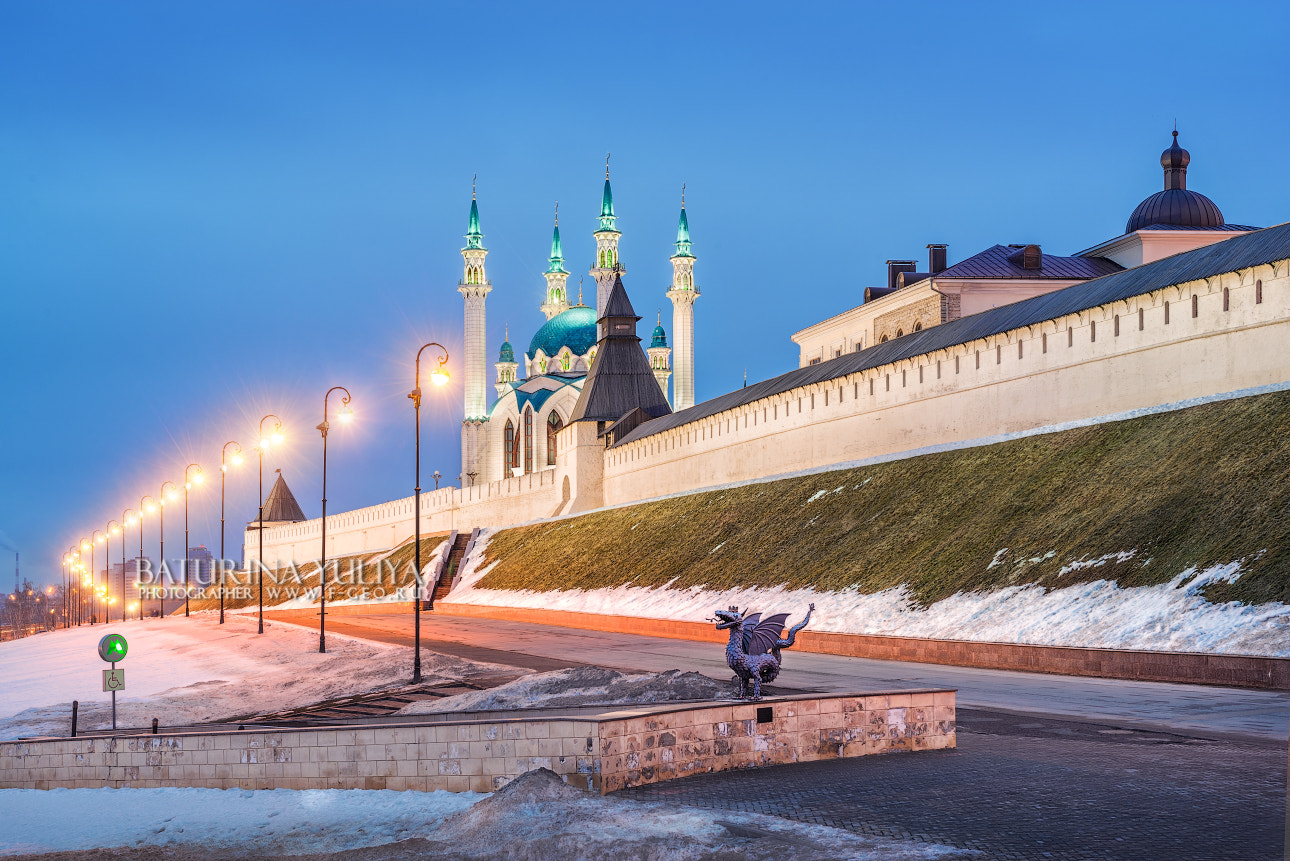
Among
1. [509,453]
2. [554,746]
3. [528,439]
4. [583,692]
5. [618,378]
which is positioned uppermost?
[618,378]

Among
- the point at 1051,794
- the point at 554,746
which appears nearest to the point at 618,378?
the point at 554,746

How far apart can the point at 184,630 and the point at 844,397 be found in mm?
26249

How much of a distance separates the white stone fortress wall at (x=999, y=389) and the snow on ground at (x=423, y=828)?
20.3 m

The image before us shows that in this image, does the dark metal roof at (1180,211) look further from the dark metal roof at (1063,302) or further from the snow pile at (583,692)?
the snow pile at (583,692)

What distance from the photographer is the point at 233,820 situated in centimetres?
1141

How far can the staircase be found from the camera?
59.6 meters

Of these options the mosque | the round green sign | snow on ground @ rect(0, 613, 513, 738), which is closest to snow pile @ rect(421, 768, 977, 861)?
the round green sign

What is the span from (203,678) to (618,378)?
44.0 meters

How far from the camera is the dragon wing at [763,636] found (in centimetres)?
1310

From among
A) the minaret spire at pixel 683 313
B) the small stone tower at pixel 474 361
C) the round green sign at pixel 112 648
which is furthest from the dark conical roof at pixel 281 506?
the round green sign at pixel 112 648

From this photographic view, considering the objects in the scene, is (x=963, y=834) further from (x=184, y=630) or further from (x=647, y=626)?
(x=184, y=630)

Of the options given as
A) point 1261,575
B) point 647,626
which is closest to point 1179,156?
point 647,626

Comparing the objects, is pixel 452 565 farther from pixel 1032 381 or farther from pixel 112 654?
pixel 112 654

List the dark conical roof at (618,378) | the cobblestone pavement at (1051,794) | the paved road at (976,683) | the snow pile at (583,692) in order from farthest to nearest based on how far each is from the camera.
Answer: the dark conical roof at (618,378)
the snow pile at (583,692)
the paved road at (976,683)
the cobblestone pavement at (1051,794)
